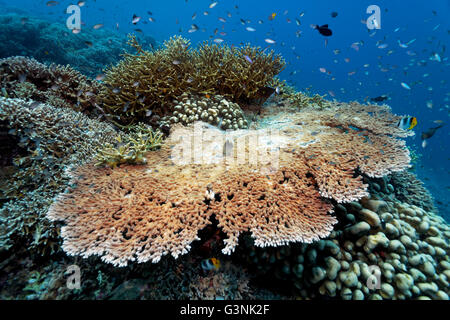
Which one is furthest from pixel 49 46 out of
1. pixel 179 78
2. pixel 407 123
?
pixel 407 123

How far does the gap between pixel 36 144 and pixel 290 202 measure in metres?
4.07

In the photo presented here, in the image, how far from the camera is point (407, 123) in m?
3.71

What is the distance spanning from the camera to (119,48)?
1836cm

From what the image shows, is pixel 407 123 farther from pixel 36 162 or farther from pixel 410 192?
pixel 36 162

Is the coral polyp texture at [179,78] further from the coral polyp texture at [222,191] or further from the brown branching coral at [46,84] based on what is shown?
the coral polyp texture at [222,191]

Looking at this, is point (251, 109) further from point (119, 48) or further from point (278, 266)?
point (119, 48)

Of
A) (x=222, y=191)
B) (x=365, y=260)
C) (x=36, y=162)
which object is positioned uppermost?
(x=36, y=162)

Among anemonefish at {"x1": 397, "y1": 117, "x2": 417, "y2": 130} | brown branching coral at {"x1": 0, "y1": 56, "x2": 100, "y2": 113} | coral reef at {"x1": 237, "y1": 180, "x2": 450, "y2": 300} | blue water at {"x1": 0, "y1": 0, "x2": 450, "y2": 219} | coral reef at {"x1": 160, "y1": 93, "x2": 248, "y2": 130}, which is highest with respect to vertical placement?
blue water at {"x1": 0, "y1": 0, "x2": 450, "y2": 219}

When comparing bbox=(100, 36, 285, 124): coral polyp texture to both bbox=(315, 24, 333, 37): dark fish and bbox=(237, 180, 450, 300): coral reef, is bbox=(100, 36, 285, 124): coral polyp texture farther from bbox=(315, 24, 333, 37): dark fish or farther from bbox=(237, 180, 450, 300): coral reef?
bbox=(237, 180, 450, 300): coral reef

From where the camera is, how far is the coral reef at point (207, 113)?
4.19 meters

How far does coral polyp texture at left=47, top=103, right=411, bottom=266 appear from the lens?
2.18 m

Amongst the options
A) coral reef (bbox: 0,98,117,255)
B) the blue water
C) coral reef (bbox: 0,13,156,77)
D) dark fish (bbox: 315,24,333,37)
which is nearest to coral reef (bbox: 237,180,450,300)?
coral reef (bbox: 0,98,117,255)

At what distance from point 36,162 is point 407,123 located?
6551 mm

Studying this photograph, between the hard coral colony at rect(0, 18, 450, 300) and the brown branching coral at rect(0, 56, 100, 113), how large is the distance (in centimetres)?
17
